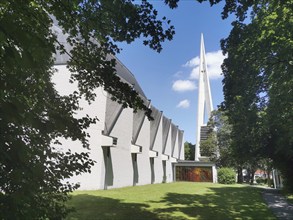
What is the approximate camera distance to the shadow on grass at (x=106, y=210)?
9.73 meters

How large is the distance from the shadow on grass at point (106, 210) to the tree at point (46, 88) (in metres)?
5.14

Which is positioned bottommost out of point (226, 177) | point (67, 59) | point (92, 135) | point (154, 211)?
point (154, 211)

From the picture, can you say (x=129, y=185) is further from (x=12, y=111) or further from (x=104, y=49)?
(x=12, y=111)

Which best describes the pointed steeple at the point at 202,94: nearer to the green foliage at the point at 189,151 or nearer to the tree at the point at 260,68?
the green foliage at the point at 189,151

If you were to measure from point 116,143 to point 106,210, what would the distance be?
1052 cm

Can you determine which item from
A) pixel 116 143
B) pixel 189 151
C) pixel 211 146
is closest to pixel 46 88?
pixel 116 143

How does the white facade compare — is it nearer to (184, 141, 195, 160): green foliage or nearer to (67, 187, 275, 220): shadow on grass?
(67, 187, 275, 220): shadow on grass

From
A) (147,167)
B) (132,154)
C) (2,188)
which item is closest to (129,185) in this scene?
(132,154)

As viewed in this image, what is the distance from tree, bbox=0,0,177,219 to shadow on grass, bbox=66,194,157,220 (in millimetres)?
5136

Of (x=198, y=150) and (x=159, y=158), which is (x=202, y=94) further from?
(x=159, y=158)

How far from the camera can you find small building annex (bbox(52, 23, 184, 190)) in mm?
18438

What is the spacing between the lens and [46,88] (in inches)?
216

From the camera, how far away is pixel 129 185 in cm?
2389

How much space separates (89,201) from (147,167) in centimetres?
1696
